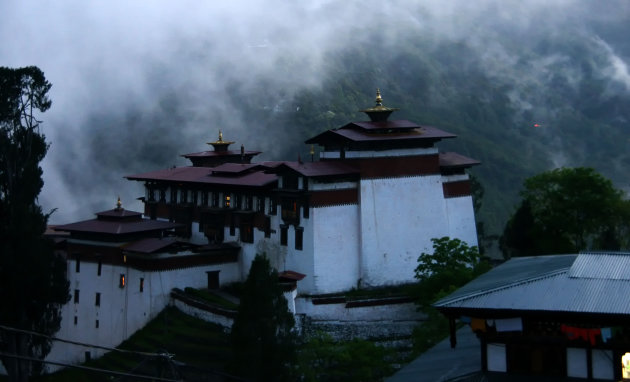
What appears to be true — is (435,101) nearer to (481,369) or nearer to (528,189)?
(528,189)

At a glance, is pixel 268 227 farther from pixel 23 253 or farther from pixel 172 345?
pixel 23 253

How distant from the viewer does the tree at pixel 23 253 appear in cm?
4309

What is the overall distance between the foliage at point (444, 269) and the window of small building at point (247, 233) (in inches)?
412

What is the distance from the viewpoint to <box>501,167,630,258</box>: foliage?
5034 cm

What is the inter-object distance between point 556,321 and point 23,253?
3171cm

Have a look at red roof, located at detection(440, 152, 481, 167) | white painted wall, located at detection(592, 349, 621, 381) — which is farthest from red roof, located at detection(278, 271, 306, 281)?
white painted wall, located at detection(592, 349, 621, 381)

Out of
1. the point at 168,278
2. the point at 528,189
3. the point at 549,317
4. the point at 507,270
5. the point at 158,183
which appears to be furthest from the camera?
the point at 158,183

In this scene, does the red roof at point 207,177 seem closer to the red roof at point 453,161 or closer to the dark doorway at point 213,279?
the dark doorway at point 213,279

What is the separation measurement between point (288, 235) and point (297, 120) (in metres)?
66.7

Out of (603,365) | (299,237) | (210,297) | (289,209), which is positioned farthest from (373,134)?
(603,365)

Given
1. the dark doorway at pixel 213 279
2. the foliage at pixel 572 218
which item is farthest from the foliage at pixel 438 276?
the dark doorway at pixel 213 279

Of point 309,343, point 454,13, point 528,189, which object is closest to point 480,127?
point 454,13

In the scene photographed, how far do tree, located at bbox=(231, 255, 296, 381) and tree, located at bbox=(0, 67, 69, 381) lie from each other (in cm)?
1349

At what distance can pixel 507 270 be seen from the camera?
24906 millimetres
